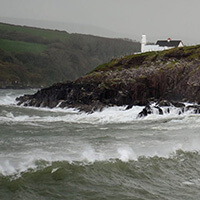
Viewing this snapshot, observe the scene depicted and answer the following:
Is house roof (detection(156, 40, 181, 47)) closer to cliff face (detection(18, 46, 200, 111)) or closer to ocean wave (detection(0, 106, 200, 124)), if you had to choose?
→ cliff face (detection(18, 46, 200, 111))

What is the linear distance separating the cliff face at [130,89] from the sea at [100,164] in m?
19.3

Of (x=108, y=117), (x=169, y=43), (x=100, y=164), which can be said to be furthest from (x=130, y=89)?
(x=169, y=43)

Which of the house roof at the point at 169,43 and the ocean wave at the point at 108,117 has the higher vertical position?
the house roof at the point at 169,43

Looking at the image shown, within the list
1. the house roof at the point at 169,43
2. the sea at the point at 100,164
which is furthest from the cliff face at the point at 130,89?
the house roof at the point at 169,43

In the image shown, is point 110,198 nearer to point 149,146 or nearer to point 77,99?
point 149,146

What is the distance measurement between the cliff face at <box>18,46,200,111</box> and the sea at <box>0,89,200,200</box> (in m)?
19.3

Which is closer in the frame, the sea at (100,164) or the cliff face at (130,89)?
the sea at (100,164)

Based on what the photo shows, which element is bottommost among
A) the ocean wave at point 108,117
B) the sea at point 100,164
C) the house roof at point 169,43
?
the ocean wave at point 108,117

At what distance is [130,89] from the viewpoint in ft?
172

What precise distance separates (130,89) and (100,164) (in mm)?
35111

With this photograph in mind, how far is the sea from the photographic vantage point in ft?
46.3

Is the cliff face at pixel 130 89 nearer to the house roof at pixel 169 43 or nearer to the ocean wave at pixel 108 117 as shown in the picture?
the ocean wave at pixel 108 117

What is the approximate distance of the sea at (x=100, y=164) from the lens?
555 inches

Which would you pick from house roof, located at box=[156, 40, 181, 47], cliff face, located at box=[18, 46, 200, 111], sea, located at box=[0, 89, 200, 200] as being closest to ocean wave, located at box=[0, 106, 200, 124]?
cliff face, located at box=[18, 46, 200, 111]
